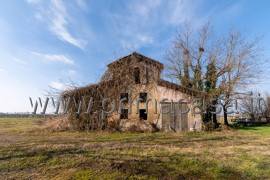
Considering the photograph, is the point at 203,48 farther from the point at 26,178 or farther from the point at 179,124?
the point at 26,178

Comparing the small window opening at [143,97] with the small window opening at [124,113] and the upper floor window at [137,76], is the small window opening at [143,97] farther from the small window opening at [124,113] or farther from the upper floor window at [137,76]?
the small window opening at [124,113]

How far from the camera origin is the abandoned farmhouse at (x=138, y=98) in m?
16.7

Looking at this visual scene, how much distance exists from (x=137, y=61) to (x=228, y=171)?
14.2m

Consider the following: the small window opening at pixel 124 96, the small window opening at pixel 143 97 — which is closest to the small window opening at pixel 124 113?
the small window opening at pixel 124 96

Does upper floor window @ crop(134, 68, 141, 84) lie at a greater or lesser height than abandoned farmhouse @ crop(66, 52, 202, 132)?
greater

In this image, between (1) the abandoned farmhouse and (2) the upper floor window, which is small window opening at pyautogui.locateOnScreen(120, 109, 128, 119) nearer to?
(1) the abandoned farmhouse

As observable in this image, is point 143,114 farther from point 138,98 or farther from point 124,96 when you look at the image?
point 124,96

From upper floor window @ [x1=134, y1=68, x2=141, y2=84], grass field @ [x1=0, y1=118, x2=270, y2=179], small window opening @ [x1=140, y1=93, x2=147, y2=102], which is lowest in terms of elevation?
grass field @ [x1=0, y1=118, x2=270, y2=179]

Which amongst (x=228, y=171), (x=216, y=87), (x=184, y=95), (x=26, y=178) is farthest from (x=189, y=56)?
(x=26, y=178)

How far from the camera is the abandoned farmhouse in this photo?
1673 cm

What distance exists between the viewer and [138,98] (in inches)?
715

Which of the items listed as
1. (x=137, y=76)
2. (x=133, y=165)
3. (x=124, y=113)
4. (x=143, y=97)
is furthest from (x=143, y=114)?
(x=133, y=165)

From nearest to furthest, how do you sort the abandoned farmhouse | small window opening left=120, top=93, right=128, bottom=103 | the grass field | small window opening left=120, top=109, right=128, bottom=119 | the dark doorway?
the grass field, the abandoned farmhouse, small window opening left=120, top=93, right=128, bottom=103, small window opening left=120, top=109, right=128, bottom=119, the dark doorway

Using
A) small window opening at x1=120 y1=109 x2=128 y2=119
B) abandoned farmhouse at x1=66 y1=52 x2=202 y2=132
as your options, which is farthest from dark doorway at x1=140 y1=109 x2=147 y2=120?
small window opening at x1=120 y1=109 x2=128 y2=119
